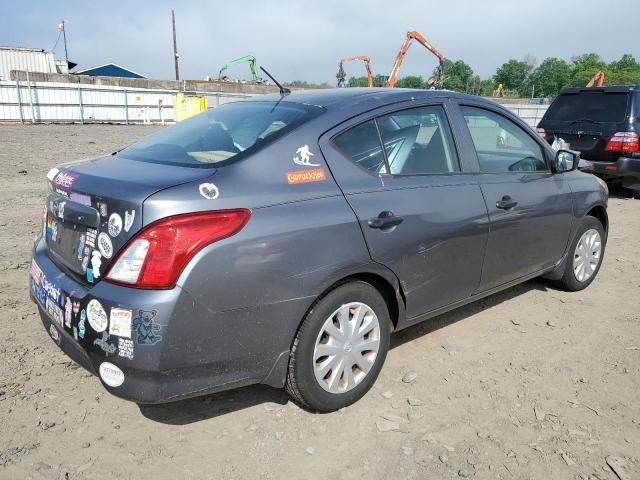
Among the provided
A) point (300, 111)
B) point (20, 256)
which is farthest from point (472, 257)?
point (20, 256)

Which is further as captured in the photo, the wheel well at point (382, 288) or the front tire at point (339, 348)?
the wheel well at point (382, 288)

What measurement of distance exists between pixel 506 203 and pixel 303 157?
166 cm

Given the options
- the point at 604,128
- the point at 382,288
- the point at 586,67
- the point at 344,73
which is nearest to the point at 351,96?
the point at 382,288

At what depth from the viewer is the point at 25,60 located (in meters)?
38.8

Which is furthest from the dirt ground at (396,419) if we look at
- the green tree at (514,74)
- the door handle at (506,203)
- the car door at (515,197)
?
the green tree at (514,74)

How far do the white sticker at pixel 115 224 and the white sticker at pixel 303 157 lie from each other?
86 cm

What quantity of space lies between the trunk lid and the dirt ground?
815 millimetres

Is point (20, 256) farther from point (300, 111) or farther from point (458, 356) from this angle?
point (458, 356)

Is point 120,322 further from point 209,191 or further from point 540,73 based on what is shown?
point 540,73

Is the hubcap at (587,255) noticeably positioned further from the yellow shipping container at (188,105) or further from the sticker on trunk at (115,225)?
the yellow shipping container at (188,105)

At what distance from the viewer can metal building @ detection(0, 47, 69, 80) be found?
37469 mm

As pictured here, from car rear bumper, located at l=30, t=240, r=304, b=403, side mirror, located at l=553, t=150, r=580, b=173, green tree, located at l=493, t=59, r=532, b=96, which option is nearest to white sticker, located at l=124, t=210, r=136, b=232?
car rear bumper, located at l=30, t=240, r=304, b=403

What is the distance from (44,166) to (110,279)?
10.3m

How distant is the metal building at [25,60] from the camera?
37469 mm
